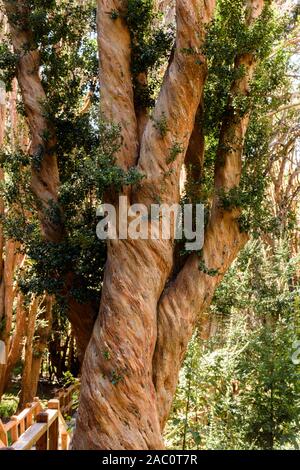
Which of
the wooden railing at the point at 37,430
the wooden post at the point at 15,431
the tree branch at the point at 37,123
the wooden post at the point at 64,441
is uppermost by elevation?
the tree branch at the point at 37,123

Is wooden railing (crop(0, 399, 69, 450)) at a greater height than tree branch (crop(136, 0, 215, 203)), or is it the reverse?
tree branch (crop(136, 0, 215, 203))

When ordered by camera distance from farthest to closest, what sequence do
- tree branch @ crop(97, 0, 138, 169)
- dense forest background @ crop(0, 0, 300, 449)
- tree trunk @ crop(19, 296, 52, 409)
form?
tree trunk @ crop(19, 296, 52, 409) < tree branch @ crop(97, 0, 138, 169) < dense forest background @ crop(0, 0, 300, 449)

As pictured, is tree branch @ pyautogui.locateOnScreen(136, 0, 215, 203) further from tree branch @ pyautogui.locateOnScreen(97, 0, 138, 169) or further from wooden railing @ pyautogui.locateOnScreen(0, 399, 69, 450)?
wooden railing @ pyautogui.locateOnScreen(0, 399, 69, 450)

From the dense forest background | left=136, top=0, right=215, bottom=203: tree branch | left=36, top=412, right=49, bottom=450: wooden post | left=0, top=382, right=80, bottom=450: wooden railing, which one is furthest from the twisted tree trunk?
left=36, top=412, right=49, bottom=450: wooden post

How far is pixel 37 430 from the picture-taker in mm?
3432

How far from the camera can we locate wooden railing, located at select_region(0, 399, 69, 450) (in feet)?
10.7

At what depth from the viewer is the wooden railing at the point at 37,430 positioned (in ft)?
10.7

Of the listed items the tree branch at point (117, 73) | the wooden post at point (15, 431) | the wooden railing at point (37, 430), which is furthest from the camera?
the tree branch at point (117, 73)

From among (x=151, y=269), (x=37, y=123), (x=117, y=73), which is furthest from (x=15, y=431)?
(x=117, y=73)

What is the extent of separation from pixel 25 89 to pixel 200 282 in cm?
323

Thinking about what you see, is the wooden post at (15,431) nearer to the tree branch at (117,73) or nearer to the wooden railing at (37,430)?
the wooden railing at (37,430)

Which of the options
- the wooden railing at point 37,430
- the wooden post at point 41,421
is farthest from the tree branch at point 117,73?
the wooden post at point 41,421

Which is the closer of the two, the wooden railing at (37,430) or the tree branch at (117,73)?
the wooden railing at (37,430)

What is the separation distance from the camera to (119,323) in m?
5.80
